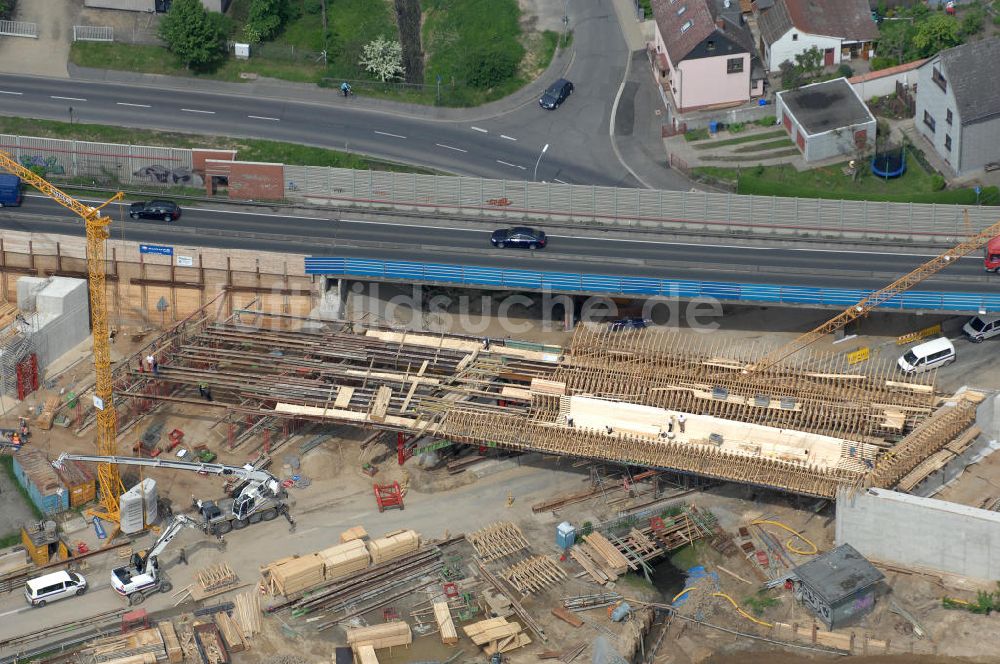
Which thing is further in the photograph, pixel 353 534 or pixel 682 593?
pixel 353 534

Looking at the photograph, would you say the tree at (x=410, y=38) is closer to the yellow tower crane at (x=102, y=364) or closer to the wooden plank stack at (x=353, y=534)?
the yellow tower crane at (x=102, y=364)

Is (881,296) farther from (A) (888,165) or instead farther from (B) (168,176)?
(B) (168,176)

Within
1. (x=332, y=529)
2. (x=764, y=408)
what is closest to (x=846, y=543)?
(x=764, y=408)

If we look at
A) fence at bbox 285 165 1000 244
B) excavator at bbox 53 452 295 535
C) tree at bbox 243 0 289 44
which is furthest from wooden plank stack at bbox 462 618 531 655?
tree at bbox 243 0 289 44

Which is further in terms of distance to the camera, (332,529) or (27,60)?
(27,60)

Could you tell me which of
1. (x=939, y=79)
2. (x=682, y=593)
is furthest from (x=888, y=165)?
(x=682, y=593)

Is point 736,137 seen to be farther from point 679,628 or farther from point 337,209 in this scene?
point 679,628
